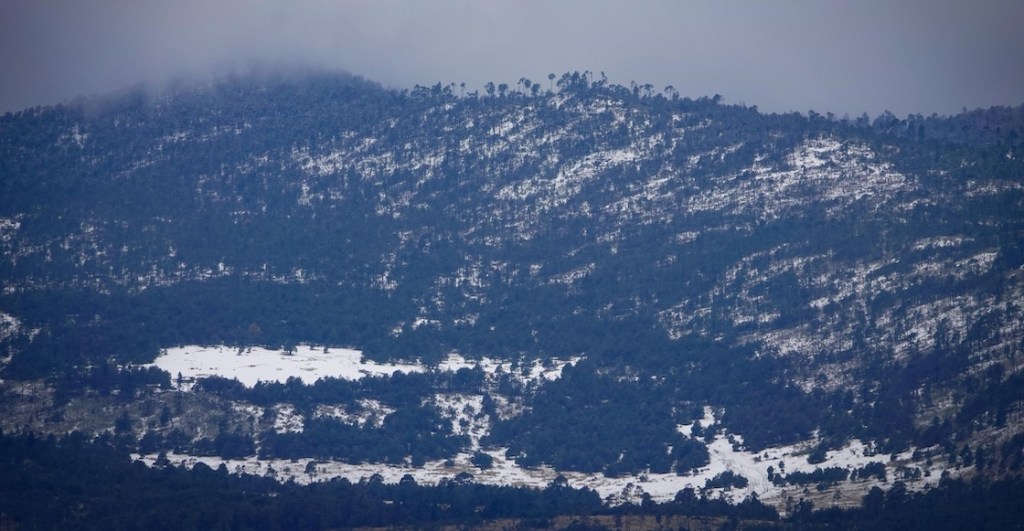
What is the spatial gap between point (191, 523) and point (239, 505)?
622cm

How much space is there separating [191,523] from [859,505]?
2400 inches

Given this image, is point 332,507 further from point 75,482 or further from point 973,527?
point 973,527

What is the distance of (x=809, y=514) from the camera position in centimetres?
19175

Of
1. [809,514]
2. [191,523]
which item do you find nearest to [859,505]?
[809,514]

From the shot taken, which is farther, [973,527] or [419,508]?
[419,508]

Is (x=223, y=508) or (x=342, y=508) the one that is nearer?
(x=223, y=508)

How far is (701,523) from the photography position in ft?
628

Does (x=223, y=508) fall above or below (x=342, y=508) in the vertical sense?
above

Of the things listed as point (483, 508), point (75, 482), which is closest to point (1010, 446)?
point (483, 508)

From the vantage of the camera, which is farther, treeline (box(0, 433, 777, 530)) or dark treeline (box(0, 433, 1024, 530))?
treeline (box(0, 433, 777, 530))

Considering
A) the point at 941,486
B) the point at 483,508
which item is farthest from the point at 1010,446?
the point at 483,508

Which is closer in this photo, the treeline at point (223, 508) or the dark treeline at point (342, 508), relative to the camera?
the dark treeline at point (342, 508)

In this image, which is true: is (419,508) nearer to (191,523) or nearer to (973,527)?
(191,523)

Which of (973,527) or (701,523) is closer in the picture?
(973,527)
